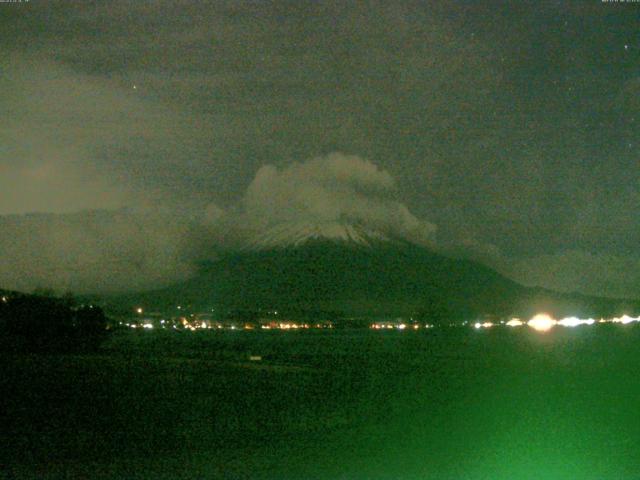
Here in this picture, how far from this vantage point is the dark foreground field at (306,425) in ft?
44.5

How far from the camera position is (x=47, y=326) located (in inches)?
1981

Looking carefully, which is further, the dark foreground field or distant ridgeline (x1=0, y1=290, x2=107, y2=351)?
distant ridgeline (x1=0, y1=290, x2=107, y2=351)

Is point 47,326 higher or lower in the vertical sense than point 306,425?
higher

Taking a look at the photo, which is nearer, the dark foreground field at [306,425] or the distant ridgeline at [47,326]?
the dark foreground field at [306,425]

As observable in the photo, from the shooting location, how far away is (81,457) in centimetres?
1412

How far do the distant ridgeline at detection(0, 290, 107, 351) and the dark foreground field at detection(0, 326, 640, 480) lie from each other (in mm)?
15319

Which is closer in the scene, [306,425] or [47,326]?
[306,425]

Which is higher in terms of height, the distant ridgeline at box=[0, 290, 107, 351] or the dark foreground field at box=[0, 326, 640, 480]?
the distant ridgeline at box=[0, 290, 107, 351]

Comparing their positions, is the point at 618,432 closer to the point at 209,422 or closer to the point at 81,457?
the point at 209,422

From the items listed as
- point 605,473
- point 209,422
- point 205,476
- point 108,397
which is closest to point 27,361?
point 108,397

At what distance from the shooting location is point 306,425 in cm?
1931

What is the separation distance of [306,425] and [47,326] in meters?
34.5

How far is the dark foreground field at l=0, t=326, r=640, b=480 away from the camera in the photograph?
13578mm

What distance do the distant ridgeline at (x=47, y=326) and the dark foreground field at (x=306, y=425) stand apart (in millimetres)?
15319
